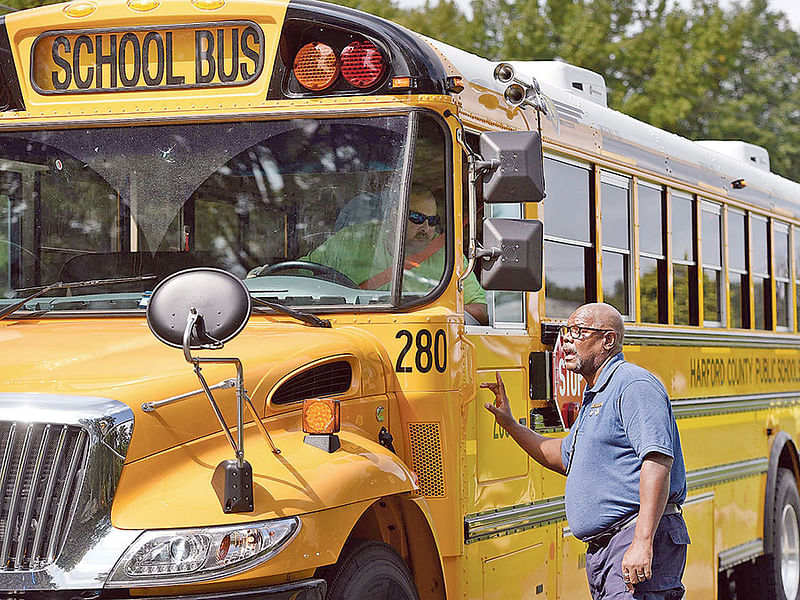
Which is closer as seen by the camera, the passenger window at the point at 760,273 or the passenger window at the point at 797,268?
the passenger window at the point at 760,273

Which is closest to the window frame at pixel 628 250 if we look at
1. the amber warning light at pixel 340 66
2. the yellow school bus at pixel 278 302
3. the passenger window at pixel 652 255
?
the passenger window at pixel 652 255

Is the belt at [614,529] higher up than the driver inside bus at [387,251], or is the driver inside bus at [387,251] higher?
the driver inside bus at [387,251]

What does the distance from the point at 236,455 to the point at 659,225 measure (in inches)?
160

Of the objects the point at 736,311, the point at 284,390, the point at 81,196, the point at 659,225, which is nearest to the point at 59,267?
the point at 81,196

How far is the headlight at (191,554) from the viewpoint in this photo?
3.61 meters

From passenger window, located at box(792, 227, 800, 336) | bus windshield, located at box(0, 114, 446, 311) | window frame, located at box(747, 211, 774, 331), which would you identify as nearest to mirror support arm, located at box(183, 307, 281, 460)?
bus windshield, located at box(0, 114, 446, 311)

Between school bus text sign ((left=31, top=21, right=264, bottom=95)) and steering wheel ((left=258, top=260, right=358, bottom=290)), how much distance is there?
2.23ft

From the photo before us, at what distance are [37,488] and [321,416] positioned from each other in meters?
0.91

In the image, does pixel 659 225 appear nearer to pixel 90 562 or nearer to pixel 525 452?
pixel 525 452

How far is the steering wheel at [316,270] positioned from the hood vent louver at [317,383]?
0.41 metres

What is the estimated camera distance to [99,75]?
5125 millimetres

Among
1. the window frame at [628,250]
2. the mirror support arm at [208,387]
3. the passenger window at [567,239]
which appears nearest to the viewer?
the mirror support arm at [208,387]

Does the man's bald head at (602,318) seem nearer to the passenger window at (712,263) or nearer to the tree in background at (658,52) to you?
the passenger window at (712,263)

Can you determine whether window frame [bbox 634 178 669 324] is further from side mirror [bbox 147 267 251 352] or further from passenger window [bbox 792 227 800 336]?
side mirror [bbox 147 267 251 352]
